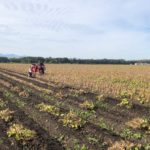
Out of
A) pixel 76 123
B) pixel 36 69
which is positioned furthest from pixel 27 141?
pixel 36 69

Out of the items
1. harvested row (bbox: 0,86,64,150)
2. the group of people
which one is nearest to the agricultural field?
harvested row (bbox: 0,86,64,150)

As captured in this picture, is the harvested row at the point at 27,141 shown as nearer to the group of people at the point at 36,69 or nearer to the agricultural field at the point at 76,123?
the agricultural field at the point at 76,123

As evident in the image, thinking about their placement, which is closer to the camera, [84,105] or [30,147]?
[30,147]

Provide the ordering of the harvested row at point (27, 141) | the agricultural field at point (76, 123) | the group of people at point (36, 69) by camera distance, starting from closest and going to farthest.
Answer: the harvested row at point (27, 141) → the agricultural field at point (76, 123) → the group of people at point (36, 69)

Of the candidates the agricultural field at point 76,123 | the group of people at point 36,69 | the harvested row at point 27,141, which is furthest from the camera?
the group of people at point 36,69

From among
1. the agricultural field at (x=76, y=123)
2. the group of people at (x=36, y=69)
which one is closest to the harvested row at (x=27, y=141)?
the agricultural field at (x=76, y=123)

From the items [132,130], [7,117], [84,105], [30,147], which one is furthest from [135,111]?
[30,147]

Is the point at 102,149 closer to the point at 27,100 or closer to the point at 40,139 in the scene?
the point at 40,139

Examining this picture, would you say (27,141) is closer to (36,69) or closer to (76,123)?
(76,123)

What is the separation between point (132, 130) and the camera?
40.7ft

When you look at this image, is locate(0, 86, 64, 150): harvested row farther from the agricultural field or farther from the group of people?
the group of people

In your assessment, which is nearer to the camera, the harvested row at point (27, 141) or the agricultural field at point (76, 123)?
the harvested row at point (27, 141)

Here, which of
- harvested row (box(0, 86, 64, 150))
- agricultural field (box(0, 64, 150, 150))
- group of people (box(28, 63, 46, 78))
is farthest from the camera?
group of people (box(28, 63, 46, 78))

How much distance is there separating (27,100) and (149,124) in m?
7.94
